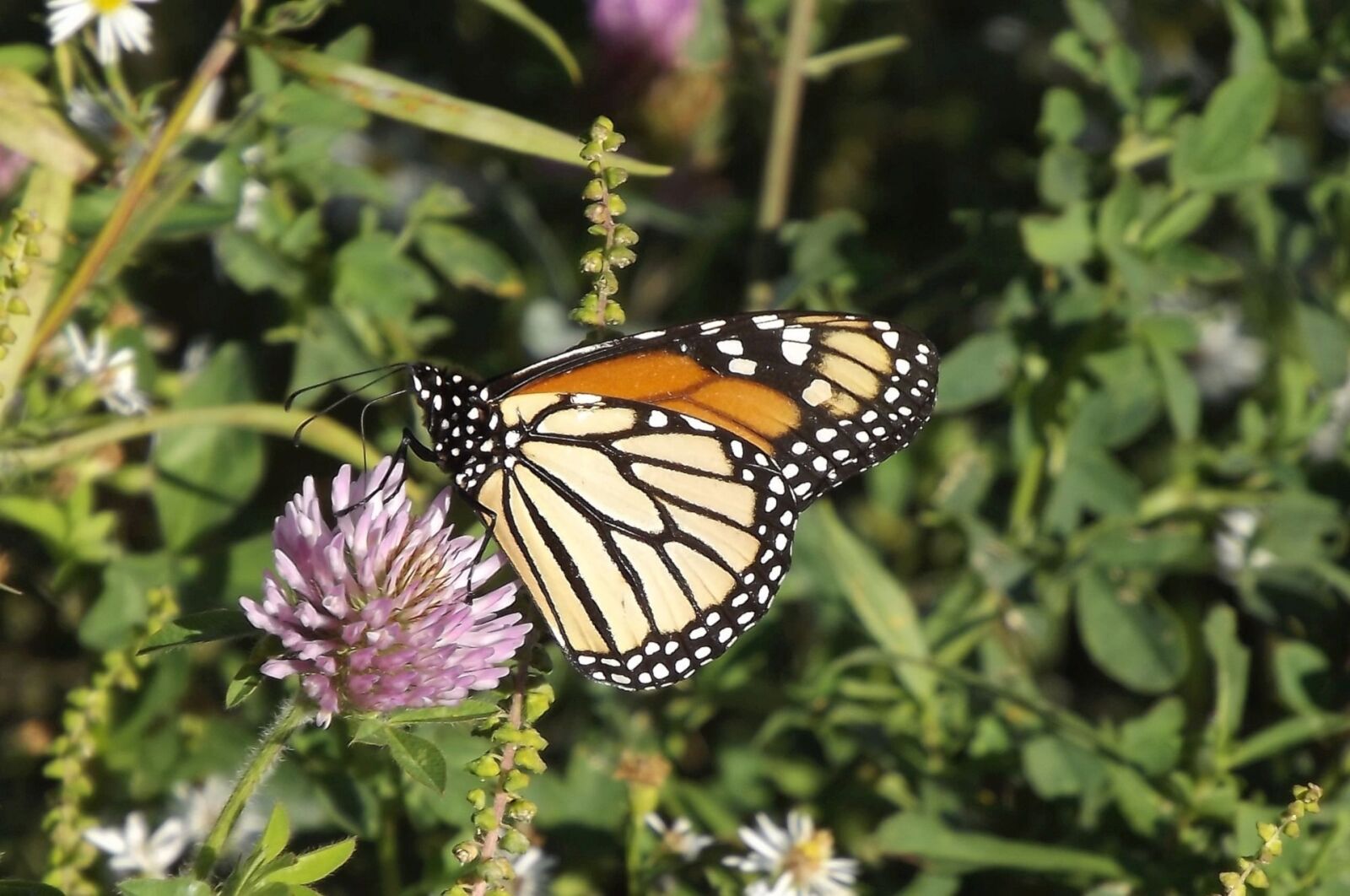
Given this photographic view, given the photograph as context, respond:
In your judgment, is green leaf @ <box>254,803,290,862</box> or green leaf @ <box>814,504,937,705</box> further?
green leaf @ <box>814,504,937,705</box>

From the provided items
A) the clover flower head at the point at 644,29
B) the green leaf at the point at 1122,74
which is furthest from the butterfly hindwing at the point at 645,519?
the clover flower head at the point at 644,29

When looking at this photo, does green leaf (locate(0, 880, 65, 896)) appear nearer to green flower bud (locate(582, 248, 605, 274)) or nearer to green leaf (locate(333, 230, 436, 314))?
green flower bud (locate(582, 248, 605, 274))

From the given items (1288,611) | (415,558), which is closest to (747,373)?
(415,558)

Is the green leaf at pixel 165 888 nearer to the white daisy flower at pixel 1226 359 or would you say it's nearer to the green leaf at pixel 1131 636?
the green leaf at pixel 1131 636

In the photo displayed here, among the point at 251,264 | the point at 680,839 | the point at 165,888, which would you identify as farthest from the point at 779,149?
the point at 165,888

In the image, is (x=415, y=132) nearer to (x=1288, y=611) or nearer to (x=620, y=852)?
(x=620, y=852)

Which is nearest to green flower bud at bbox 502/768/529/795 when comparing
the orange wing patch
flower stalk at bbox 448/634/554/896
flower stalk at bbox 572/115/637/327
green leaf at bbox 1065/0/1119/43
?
flower stalk at bbox 448/634/554/896
